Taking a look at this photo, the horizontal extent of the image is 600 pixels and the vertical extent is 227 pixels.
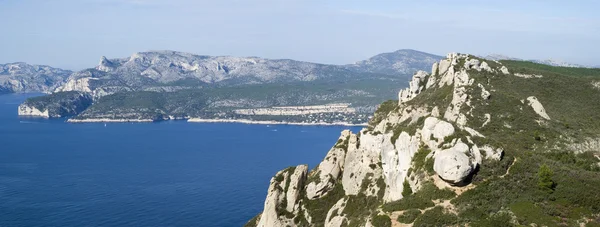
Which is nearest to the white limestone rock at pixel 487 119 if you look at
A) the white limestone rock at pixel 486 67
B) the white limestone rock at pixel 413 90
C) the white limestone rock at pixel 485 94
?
the white limestone rock at pixel 485 94

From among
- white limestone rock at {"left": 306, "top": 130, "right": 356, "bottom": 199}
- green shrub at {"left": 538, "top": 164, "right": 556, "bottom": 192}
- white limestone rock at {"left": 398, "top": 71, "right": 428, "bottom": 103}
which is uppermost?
white limestone rock at {"left": 398, "top": 71, "right": 428, "bottom": 103}

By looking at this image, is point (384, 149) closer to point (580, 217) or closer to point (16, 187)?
point (580, 217)

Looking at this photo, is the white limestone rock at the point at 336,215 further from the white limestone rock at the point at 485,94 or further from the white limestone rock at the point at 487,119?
the white limestone rock at the point at 485,94

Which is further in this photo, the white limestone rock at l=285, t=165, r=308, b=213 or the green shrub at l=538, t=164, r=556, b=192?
the white limestone rock at l=285, t=165, r=308, b=213

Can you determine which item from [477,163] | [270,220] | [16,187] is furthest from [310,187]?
[16,187]

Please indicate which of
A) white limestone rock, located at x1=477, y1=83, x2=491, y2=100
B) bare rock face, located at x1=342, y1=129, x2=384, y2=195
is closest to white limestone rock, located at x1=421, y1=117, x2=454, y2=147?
bare rock face, located at x1=342, y1=129, x2=384, y2=195

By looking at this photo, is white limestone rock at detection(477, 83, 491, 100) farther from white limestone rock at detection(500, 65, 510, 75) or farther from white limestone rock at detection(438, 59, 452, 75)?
white limestone rock at detection(438, 59, 452, 75)
